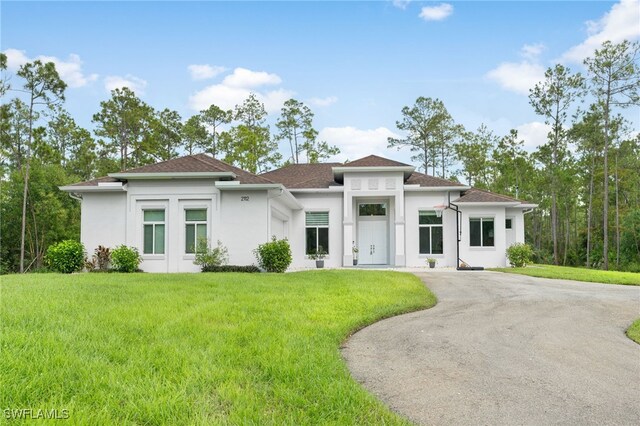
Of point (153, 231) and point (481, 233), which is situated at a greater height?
point (153, 231)

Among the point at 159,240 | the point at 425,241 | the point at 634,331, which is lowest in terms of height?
the point at 634,331

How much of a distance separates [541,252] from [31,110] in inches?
1530

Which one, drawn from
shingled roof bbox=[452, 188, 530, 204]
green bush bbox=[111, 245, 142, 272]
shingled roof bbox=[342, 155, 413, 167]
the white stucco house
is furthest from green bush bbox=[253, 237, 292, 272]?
shingled roof bbox=[452, 188, 530, 204]

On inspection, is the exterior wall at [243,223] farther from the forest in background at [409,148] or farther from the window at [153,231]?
the forest in background at [409,148]

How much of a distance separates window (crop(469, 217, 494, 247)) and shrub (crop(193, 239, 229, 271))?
11483 millimetres

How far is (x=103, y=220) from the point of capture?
15289 millimetres

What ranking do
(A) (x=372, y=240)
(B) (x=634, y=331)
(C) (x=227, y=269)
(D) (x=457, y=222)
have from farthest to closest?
(A) (x=372, y=240), (D) (x=457, y=222), (C) (x=227, y=269), (B) (x=634, y=331)

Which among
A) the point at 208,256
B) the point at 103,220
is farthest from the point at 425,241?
the point at 103,220

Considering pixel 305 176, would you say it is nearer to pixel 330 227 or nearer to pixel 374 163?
pixel 330 227

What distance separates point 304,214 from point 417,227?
5.45m

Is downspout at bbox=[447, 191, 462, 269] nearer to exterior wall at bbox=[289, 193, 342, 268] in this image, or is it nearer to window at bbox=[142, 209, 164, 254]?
exterior wall at bbox=[289, 193, 342, 268]

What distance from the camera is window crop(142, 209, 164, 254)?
1509 centimetres

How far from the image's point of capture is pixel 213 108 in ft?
109

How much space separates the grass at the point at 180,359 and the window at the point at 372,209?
13.2 meters
